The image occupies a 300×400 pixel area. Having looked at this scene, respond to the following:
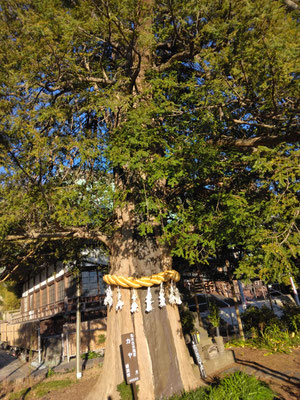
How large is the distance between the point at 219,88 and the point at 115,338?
652cm

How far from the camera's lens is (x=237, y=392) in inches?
185

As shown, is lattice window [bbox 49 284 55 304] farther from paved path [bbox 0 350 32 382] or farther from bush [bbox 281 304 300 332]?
bush [bbox 281 304 300 332]

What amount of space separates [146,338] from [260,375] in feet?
11.3

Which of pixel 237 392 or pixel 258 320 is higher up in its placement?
pixel 258 320

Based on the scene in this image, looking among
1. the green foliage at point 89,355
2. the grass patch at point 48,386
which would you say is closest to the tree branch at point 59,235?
the grass patch at point 48,386

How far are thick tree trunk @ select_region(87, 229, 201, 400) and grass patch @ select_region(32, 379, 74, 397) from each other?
2915mm

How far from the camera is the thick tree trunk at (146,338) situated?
5.80m

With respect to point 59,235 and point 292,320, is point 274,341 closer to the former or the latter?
point 292,320

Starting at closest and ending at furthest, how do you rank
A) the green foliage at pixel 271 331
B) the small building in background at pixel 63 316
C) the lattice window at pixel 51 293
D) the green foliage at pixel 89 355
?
1. the green foliage at pixel 271 331
2. the green foliage at pixel 89 355
3. the small building in background at pixel 63 316
4. the lattice window at pixel 51 293

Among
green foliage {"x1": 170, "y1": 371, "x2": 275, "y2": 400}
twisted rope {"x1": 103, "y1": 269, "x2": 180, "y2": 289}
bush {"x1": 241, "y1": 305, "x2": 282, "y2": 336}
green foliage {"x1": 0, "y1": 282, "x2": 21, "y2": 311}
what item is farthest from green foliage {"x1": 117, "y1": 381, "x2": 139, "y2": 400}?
green foliage {"x1": 0, "y1": 282, "x2": 21, "y2": 311}

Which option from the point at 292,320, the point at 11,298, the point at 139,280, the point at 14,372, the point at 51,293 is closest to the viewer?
the point at 139,280

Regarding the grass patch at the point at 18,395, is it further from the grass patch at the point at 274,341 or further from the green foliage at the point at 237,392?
the grass patch at the point at 274,341

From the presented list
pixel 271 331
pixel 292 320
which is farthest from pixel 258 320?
pixel 292 320

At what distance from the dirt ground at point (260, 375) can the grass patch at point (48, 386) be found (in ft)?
0.48
